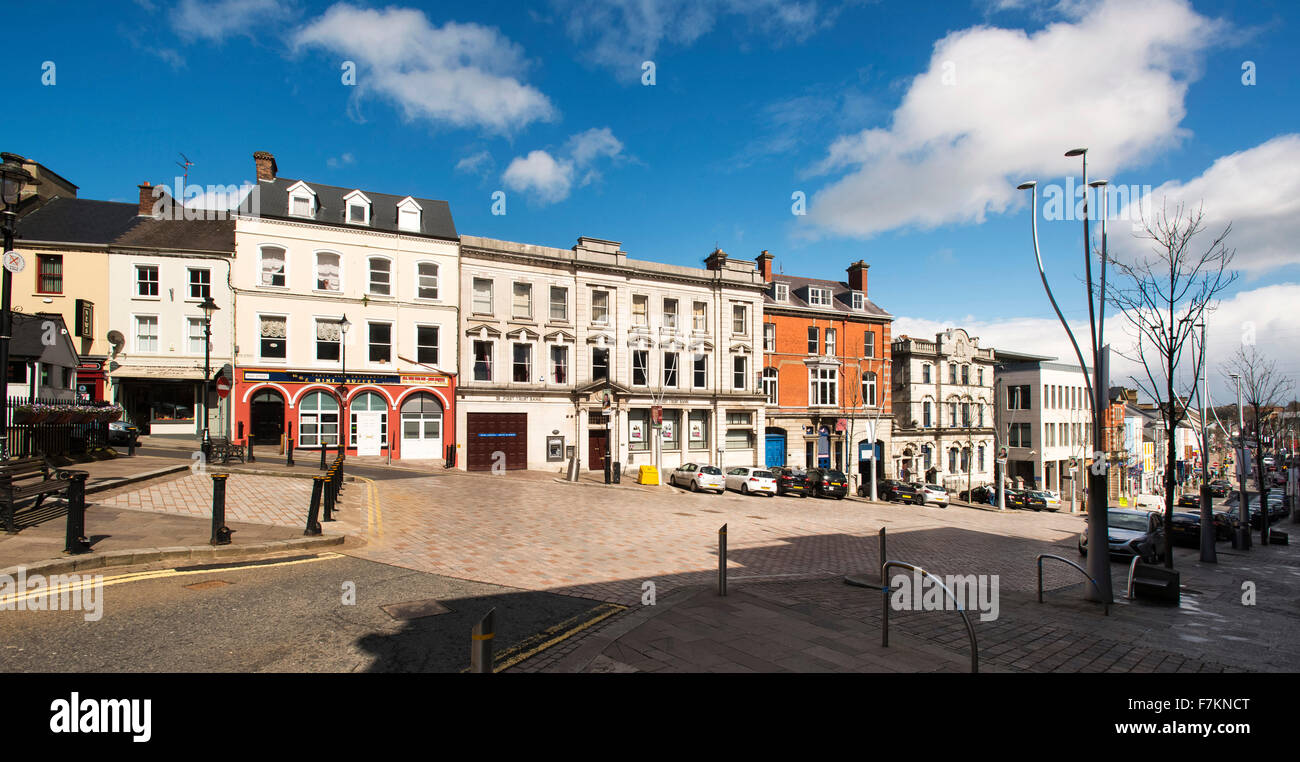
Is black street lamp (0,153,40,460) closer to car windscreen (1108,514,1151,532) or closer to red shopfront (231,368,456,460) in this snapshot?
red shopfront (231,368,456,460)

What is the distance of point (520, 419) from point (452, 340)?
557 cm

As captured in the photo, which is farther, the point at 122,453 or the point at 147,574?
the point at 122,453

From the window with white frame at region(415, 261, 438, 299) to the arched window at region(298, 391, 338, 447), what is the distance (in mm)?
6862

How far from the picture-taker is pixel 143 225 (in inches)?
1238

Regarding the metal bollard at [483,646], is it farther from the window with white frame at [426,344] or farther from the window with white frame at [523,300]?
the window with white frame at [523,300]

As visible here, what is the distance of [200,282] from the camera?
29.3 meters

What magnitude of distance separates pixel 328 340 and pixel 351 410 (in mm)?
3704

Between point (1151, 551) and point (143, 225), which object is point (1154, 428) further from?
point (143, 225)

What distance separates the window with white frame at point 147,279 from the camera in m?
29.4

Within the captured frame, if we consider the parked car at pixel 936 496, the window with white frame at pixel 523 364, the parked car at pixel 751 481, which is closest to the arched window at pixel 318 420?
the window with white frame at pixel 523 364

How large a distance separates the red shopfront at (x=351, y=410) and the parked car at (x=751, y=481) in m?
14.8

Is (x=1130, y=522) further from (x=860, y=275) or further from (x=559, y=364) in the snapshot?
(x=860, y=275)

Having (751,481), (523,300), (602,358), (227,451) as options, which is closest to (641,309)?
(602,358)
